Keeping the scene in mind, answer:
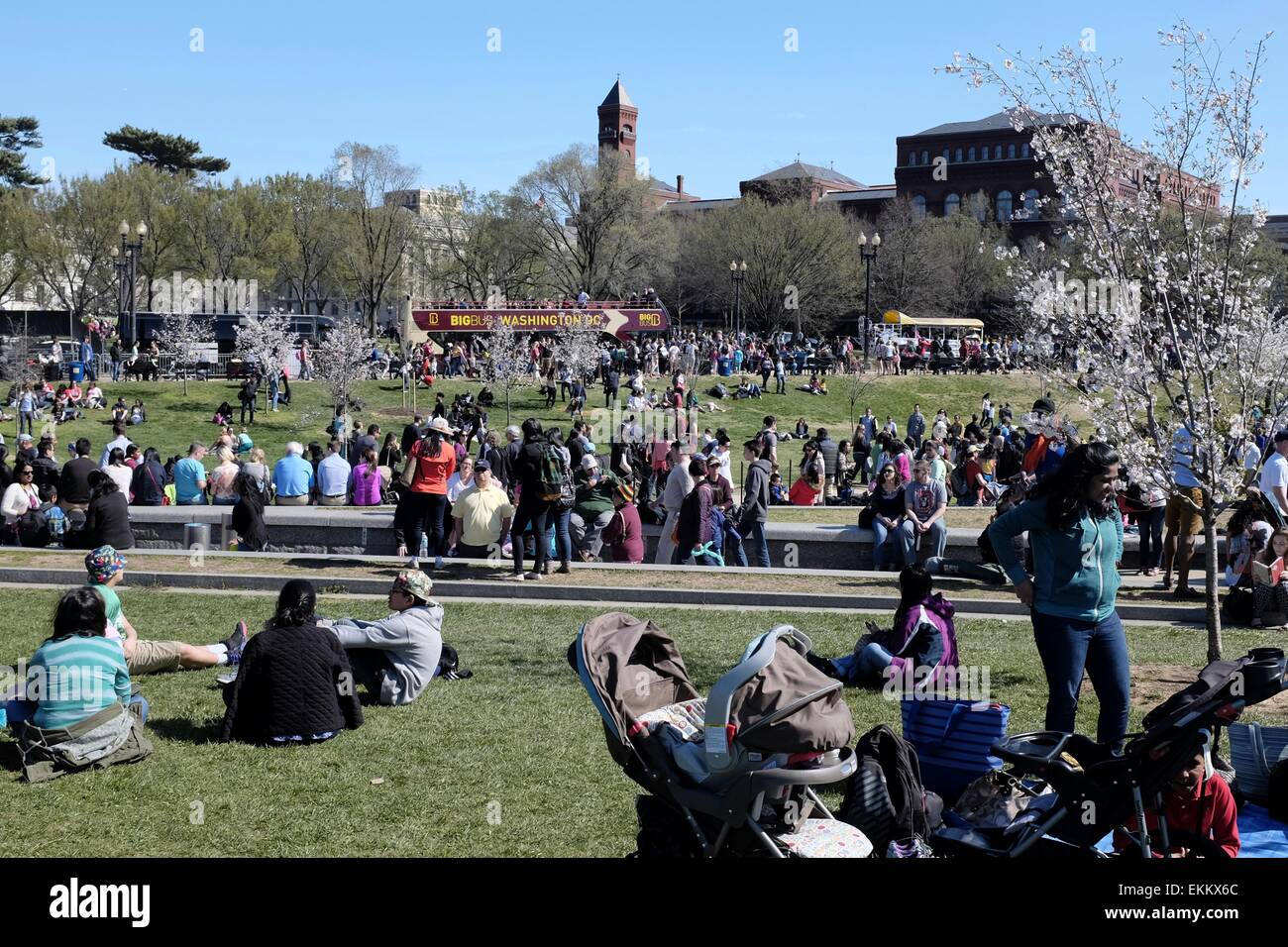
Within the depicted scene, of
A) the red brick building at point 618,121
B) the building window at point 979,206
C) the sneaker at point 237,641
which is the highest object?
the red brick building at point 618,121

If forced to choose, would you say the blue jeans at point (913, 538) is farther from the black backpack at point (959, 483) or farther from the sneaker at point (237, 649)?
the sneaker at point (237, 649)

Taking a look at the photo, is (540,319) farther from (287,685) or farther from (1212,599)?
(287,685)

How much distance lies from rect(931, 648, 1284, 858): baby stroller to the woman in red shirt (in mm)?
8824

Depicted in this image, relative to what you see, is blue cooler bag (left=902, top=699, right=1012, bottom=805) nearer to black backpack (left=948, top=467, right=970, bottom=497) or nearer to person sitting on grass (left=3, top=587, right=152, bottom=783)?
person sitting on grass (left=3, top=587, right=152, bottom=783)

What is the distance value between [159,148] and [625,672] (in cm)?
8131

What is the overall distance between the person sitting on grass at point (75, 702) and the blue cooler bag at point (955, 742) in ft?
14.3

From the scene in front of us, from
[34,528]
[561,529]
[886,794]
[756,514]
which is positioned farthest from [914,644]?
[34,528]

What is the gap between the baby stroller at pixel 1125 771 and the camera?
16.9 ft

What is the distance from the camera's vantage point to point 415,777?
7191mm

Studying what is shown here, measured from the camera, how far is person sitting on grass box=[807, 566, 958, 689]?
28.5 ft

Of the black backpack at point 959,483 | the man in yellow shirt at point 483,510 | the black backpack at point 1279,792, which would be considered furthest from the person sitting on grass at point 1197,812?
the black backpack at point 959,483

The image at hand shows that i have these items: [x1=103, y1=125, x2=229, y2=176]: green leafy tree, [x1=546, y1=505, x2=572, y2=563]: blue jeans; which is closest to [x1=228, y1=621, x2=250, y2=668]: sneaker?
[x1=546, y1=505, x2=572, y2=563]: blue jeans

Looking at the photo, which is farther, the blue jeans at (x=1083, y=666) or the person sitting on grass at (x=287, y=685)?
the person sitting on grass at (x=287, y=685)
